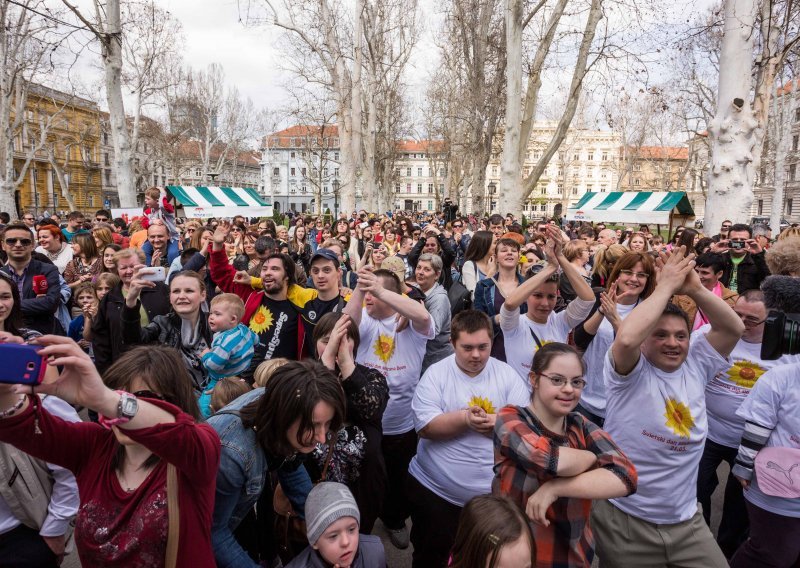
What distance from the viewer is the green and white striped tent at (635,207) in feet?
41.0

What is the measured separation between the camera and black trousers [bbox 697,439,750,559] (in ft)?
10.9

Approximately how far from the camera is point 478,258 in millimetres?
5867

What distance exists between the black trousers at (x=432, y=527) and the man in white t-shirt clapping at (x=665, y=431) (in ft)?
2.64

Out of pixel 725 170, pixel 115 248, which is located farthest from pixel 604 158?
pixel 115 248

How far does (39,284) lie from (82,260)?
171 centimetres

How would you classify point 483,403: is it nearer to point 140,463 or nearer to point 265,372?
point 265,372

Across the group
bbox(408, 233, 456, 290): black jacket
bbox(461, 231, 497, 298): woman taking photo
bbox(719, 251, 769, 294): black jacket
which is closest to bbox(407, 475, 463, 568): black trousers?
bbox(461, 231, 497, 298): woman taking photo

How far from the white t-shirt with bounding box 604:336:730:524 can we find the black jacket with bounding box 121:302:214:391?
2640 millimetres

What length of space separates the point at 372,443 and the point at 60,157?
203 feet

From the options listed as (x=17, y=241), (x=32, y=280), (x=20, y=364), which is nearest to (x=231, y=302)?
(x=20, y=364)

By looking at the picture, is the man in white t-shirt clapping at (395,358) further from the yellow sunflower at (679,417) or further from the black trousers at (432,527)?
the yellow sunflower at (679,417)

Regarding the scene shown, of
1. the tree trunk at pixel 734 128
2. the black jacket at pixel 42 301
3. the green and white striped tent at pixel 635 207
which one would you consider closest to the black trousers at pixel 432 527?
the black jacket at pixel 42 301

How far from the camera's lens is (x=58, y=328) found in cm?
502

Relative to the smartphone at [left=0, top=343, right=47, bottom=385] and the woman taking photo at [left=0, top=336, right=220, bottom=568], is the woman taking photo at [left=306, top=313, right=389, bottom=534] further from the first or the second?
the smartphone at [left=0, top=343, right=47, bottom=385]
